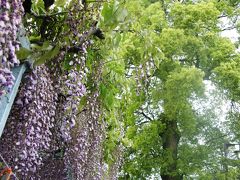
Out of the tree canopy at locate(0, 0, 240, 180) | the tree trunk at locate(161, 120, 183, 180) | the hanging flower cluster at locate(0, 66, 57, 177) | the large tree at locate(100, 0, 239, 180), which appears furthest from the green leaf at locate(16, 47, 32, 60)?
the tree trunk at locate(161, 120, 183, 180)

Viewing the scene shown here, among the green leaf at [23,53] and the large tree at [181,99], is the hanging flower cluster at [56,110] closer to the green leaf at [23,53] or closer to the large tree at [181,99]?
the green leaf at [23,53]

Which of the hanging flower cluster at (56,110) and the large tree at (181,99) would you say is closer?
the hanging flower cluster at (56,110)

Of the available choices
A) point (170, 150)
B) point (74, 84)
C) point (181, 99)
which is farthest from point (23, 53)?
point (170, 150)

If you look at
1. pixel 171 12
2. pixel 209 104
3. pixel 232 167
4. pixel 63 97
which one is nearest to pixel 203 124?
pixel 209 104

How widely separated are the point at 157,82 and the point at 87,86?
6.55 meters

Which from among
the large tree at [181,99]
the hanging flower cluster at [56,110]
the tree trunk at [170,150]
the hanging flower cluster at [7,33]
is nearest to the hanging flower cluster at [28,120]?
the hanging flower cluster at [56,110]

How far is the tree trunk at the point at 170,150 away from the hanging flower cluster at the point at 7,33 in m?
7.34

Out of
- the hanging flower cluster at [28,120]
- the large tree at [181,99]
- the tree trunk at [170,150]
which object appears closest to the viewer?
the hanging flower cluster at [28,120]

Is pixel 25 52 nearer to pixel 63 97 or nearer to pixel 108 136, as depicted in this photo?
pixel 63 97

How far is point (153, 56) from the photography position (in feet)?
7.48

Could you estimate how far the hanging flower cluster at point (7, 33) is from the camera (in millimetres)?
1144

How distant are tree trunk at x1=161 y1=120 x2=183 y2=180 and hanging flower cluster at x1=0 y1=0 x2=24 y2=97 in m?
7.34

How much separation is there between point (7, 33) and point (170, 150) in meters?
7.73

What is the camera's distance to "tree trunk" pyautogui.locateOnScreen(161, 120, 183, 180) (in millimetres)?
8414
